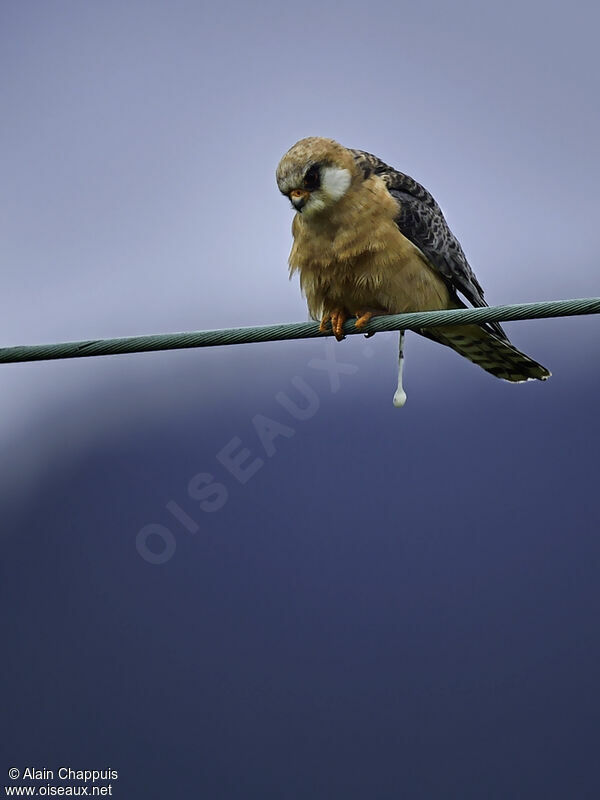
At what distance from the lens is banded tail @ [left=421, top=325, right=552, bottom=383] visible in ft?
22.5

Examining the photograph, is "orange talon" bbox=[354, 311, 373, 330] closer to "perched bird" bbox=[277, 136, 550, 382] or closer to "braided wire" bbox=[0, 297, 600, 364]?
"perched bird" bbox=[277, 136, 550, 382]

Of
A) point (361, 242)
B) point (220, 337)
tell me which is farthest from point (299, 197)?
point (220, 337)

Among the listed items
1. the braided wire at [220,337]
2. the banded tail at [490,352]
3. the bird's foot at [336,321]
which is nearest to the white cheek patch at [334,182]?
the bird's foot at [336,321]

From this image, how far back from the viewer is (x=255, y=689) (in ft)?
159

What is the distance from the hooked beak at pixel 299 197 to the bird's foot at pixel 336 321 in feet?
2.00

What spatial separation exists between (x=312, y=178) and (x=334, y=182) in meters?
0.12

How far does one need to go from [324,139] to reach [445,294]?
115cm

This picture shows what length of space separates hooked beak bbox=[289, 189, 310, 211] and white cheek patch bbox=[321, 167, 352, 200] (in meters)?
A: 0.10

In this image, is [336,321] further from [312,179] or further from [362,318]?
[312,179]

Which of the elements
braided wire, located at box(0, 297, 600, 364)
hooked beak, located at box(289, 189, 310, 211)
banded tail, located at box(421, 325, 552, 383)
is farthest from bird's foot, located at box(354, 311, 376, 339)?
braided wire, located at box(0, 297, 600, 364)

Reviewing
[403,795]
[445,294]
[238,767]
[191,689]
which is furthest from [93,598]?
[445,294]

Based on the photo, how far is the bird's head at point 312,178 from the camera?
21.0 feet

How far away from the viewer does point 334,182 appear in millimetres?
6453

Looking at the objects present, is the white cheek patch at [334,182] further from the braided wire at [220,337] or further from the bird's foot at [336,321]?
the braided wire at [220,337]
